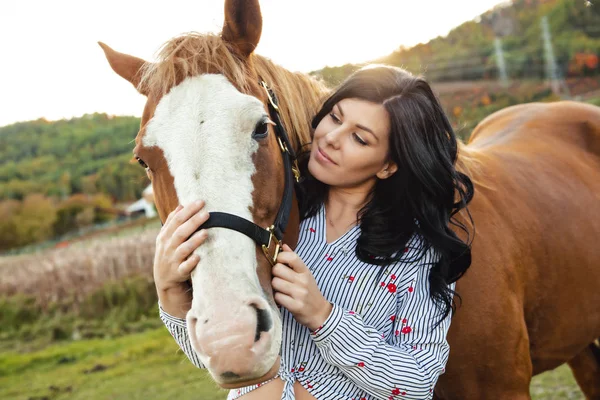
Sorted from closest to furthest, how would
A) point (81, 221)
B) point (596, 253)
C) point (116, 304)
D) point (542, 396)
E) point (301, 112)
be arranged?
point (301, 112) < point (596, 253) < point (542, 396) < point (116, 304) < point (81, 221)

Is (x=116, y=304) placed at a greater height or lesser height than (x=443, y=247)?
lesser

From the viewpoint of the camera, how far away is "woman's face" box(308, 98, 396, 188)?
1.83 m

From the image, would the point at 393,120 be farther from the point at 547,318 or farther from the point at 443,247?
the point at 547,318

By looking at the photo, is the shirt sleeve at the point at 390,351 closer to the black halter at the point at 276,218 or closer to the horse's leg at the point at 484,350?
the black halter at the point at 276,218

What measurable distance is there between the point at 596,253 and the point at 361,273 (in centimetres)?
178

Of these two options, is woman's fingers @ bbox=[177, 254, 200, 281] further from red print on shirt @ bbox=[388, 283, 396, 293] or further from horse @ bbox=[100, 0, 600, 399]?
red print on shirt @ bbox=[388, 283, 396, 293]

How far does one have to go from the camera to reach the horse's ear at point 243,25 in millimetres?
1843

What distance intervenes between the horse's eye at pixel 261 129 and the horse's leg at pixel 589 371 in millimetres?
3187

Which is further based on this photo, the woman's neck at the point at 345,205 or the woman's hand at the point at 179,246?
the woman's neck at the point at 345,205

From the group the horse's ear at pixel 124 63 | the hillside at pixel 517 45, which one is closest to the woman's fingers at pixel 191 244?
the horse's ear at pixel 124 63

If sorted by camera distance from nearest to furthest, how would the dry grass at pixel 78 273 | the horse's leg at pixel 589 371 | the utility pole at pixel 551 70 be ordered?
the horse's leg at pixel 589 371 < the dry grass at pixel 78 273 < the utility pole at pixel 551 70

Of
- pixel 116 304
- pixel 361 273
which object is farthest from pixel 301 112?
pixel 116 304

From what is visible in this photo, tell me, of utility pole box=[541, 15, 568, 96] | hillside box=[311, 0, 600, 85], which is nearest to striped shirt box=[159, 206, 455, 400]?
hillside box=[311, 0, 600, 85]

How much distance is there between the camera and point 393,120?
184 centimetres
